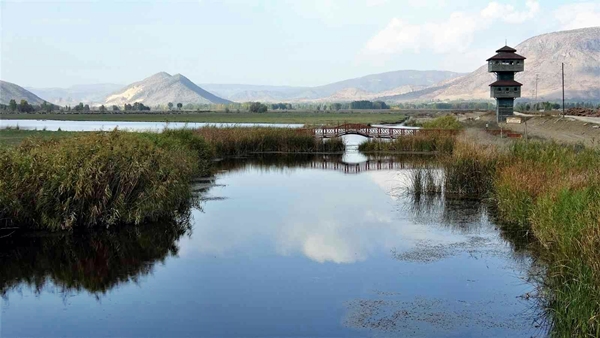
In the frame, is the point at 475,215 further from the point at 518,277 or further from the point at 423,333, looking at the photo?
the point at 423,333

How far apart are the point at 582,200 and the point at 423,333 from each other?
16.2 feet

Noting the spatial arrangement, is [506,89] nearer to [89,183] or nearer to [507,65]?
[507,65]

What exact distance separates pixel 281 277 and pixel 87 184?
24.1 feet

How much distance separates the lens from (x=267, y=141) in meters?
49.3

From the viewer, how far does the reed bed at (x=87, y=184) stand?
19141 millimetres

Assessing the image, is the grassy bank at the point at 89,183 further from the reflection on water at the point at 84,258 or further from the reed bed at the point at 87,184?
the reflection on water at the point at 84,258

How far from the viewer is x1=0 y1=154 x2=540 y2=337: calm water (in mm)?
12570

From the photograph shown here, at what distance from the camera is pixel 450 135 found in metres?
48.2

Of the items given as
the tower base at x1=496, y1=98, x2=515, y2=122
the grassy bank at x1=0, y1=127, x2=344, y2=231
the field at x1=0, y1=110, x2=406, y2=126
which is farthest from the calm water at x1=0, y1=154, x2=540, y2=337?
the field at x1=0, y1=110, x2=406, y2=126

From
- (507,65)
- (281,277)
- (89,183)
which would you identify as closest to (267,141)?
(507,65)

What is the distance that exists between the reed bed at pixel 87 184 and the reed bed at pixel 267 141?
2279 cm

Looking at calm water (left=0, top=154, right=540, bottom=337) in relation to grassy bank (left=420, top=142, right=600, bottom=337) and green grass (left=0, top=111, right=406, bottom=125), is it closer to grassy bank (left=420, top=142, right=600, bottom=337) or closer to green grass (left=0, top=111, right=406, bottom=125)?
grassy bank (left=420, top=142, right=600, bottom=337)

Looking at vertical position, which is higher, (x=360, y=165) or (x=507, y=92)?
(x=507, y=92)

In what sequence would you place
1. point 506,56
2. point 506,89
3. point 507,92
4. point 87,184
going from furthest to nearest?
point 507,92 < point 506,89 < point 506,56 < point 87,184
